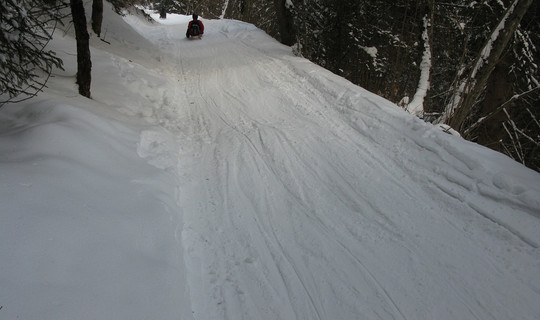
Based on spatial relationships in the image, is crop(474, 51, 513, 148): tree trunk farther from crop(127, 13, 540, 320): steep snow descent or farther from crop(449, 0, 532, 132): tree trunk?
crop(127, 13, 540, 320): steep snow descent

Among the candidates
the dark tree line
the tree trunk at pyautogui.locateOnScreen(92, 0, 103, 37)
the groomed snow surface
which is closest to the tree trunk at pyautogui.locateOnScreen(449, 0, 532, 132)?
the dark tree line

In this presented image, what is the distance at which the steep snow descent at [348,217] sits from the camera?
280 cm

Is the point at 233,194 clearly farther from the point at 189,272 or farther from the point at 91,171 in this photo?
the point at 91,171

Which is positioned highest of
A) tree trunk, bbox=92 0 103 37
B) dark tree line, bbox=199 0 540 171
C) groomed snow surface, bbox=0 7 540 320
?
dark tree line, bbox=199 0 540 171

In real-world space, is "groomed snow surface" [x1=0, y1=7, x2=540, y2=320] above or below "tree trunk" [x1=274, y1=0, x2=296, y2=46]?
below

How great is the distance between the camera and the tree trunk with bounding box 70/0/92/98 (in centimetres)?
569

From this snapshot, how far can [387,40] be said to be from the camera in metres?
12.6

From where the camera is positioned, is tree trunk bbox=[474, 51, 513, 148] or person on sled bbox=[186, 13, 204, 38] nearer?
tree trunk bbox=[474, 51, 513, 148]

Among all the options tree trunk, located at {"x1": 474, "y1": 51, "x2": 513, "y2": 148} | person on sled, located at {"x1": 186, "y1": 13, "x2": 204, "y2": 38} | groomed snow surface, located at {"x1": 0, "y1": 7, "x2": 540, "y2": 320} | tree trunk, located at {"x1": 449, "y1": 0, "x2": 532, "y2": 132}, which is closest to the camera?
groomed snow surface, located at {"x1": 0, "y1": 7, "x2": 540, "y2": 320}

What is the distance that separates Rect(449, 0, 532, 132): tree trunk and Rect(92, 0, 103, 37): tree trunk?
10.7 metres

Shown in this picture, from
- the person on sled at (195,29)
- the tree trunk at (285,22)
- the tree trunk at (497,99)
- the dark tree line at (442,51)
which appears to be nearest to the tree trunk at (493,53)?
the dark tree line at (442,51)

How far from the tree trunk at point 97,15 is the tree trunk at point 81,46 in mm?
5522

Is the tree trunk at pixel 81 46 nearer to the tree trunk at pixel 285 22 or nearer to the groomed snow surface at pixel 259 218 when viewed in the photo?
the groomed snow surface at pixel 259 218

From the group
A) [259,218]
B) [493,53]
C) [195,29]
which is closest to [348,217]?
[259,218]
